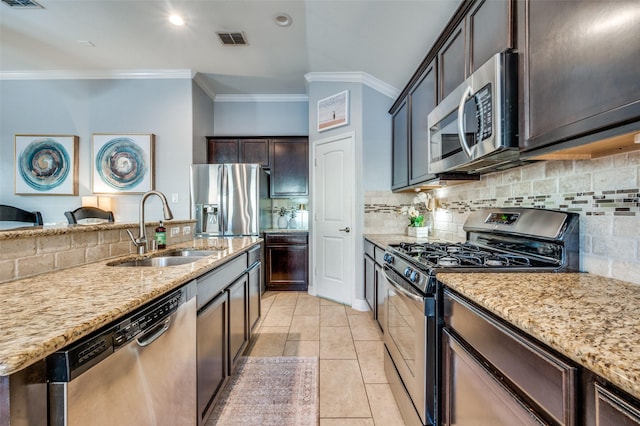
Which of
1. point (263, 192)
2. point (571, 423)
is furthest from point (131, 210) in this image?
point (571, 423)

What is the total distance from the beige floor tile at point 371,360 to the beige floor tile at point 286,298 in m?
1.22

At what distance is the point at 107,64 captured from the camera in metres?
3.56

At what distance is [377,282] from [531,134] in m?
1.78

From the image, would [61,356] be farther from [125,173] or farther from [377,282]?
[125,173]

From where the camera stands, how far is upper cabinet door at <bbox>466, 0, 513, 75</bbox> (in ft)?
4.03

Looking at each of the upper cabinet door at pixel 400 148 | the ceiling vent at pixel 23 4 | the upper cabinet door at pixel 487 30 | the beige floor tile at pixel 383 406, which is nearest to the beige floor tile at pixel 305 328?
the beige floor tile at pixel 383 406

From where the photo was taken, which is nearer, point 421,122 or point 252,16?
point 421,122

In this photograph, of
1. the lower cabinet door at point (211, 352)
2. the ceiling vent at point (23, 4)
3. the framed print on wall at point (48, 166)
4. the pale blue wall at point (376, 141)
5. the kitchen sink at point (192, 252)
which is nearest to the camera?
the lower cabinet door at point (211, 352)

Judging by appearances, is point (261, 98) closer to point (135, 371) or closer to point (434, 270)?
point (434, 270)

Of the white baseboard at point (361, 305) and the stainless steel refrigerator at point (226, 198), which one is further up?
the stainless steel refrigerator at point (226, 198)

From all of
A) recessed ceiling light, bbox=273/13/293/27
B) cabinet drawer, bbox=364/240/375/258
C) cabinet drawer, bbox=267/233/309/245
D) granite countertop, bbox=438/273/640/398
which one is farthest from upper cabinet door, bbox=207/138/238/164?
granite countertop, bbox=438/273/640/398

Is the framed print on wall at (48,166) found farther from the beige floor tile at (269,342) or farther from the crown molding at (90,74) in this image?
the beige floor tile at (269,342)

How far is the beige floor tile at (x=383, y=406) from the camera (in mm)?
1564

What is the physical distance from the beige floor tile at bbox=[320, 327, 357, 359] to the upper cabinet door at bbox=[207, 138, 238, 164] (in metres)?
2.80
